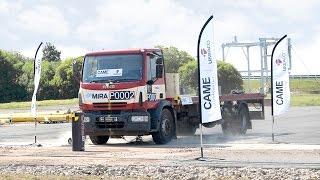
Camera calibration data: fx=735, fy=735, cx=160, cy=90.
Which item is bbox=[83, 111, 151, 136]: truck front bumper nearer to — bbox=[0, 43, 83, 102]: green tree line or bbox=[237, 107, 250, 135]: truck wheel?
bbox=[237, 107, 250, 135]: truck wheel

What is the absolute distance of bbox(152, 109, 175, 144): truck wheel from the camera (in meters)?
22.3

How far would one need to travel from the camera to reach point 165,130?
2255 centimetres

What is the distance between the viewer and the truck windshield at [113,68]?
2159cm

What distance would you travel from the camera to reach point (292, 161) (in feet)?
51.7

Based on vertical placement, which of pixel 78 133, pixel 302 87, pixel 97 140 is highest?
pixel 302 87

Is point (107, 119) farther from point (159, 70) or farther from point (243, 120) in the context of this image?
point (243, 120)

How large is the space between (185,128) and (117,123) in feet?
13.4

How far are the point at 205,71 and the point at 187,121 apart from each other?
7.76 m

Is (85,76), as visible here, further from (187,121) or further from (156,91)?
(187,121)

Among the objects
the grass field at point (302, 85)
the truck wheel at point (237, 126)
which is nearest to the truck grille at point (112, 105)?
the truck wheel at point (237, 126)

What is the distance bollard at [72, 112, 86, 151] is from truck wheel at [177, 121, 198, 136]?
15.8ft

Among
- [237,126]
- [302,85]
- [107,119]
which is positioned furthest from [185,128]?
[302,85]

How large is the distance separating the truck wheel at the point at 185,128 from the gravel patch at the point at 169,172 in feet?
30.9

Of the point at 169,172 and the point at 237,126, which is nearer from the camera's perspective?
the point at 169,172
